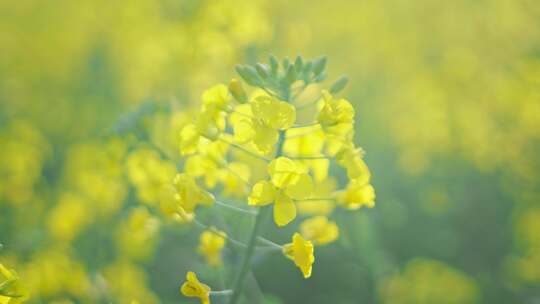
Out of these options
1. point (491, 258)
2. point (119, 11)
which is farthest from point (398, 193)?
point (119, 11)

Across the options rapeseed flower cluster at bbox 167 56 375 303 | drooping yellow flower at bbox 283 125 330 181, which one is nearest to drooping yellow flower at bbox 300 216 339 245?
rapeseed flower cluster at bbox 167 56 375 303

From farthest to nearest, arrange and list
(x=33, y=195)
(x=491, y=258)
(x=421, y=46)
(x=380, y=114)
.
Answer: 1. (x=421, y=46)
2. (x=380, y=114)
3. (x=491, y=258)
4. (x=33, y=195)

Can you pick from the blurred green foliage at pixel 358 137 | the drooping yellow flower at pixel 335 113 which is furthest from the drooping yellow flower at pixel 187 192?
the blurred green foliage at pixel 358 137

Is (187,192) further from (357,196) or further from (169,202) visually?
(357,196)

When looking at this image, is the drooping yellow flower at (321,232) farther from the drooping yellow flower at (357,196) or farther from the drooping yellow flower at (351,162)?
the drooping yellow flower at (351,162)

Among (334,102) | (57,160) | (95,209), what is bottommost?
(57,160)

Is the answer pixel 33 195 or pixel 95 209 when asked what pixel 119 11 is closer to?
pixel 33 195
